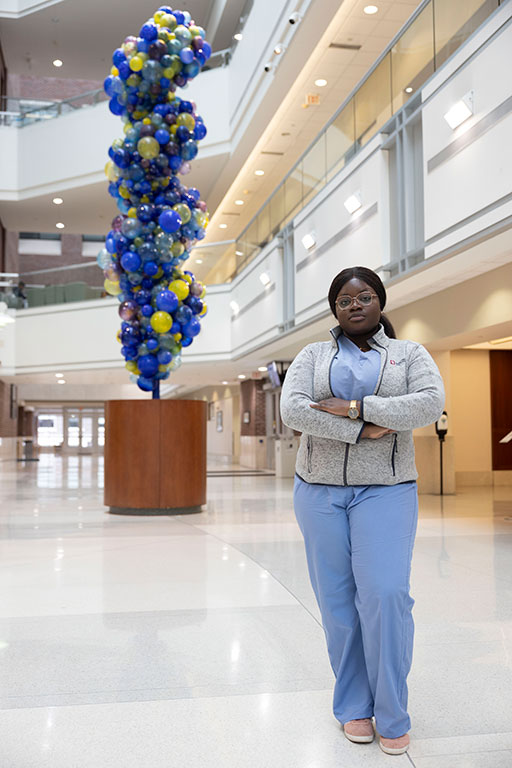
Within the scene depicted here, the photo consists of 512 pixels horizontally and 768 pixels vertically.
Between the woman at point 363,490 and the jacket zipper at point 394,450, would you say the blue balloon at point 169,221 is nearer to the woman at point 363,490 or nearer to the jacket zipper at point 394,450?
the woman at point 363,490

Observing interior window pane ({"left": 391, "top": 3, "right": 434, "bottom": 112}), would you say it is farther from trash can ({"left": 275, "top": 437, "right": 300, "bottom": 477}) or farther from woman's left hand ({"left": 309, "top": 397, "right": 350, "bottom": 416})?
trash can ({"left": 275, "top": 437, "right": 300, "bottom": 477})

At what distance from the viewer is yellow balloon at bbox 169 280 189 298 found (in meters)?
10.1

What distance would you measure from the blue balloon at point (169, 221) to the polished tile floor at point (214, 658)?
4024mm

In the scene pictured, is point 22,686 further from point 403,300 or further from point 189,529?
point 403,300

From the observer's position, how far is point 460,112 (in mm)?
7598

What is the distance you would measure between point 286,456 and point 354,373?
1695cm

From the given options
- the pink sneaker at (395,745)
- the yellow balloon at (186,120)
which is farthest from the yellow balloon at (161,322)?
the pink sneaker at (395,745)

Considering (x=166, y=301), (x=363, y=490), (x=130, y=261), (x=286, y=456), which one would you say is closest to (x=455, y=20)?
(x=166, y=301)

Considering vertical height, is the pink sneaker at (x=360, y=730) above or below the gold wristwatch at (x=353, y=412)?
below

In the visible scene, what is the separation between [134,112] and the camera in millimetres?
10266

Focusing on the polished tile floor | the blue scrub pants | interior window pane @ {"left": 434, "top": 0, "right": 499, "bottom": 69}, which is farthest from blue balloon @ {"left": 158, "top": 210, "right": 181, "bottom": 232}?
the blue scrub pants

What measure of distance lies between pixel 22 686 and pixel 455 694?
1790 millimetres

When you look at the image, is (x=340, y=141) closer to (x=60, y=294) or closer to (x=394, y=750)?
(x=394, y=750)

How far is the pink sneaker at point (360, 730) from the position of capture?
8.86 ft
